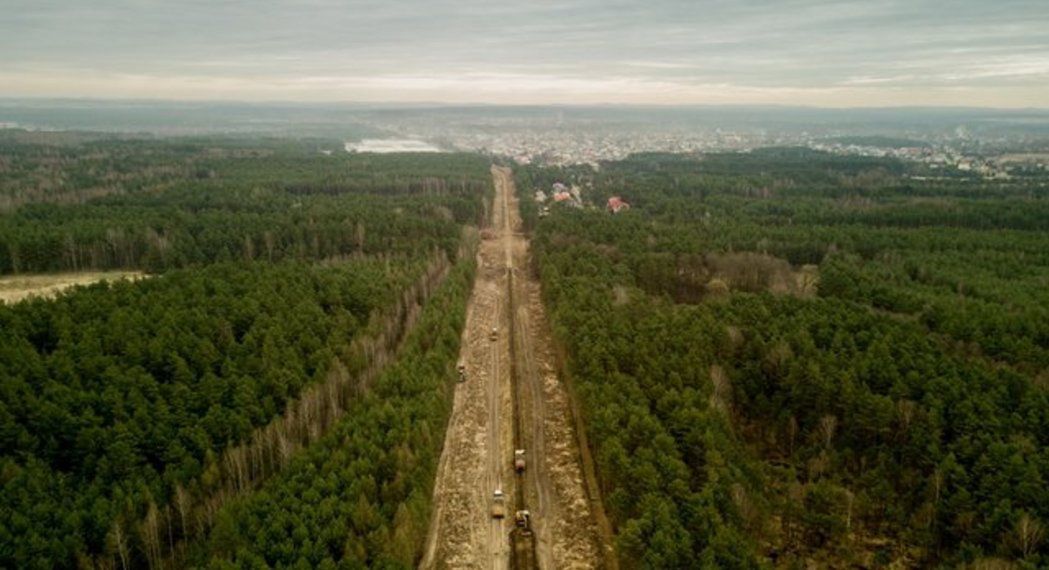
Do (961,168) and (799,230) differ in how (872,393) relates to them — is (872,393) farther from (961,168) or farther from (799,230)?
(961,168)

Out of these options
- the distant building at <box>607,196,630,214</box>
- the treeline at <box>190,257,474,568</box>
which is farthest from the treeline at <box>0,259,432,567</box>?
the distant building at <box>607,196,630,214</box>

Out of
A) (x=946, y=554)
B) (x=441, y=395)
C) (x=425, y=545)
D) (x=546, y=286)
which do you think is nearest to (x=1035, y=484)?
(x=946, y=554)

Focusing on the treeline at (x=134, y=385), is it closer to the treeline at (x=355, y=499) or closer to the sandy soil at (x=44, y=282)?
the treeline at (x=355, y=499)

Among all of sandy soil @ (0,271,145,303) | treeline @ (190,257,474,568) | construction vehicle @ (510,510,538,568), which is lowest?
construction vehicle @ (510,510,538,568)

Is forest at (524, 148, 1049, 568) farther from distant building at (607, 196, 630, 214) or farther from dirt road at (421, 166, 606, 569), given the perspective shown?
distant building at (607, 196, 630, 214)

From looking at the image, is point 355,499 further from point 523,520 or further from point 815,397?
point 815,397
